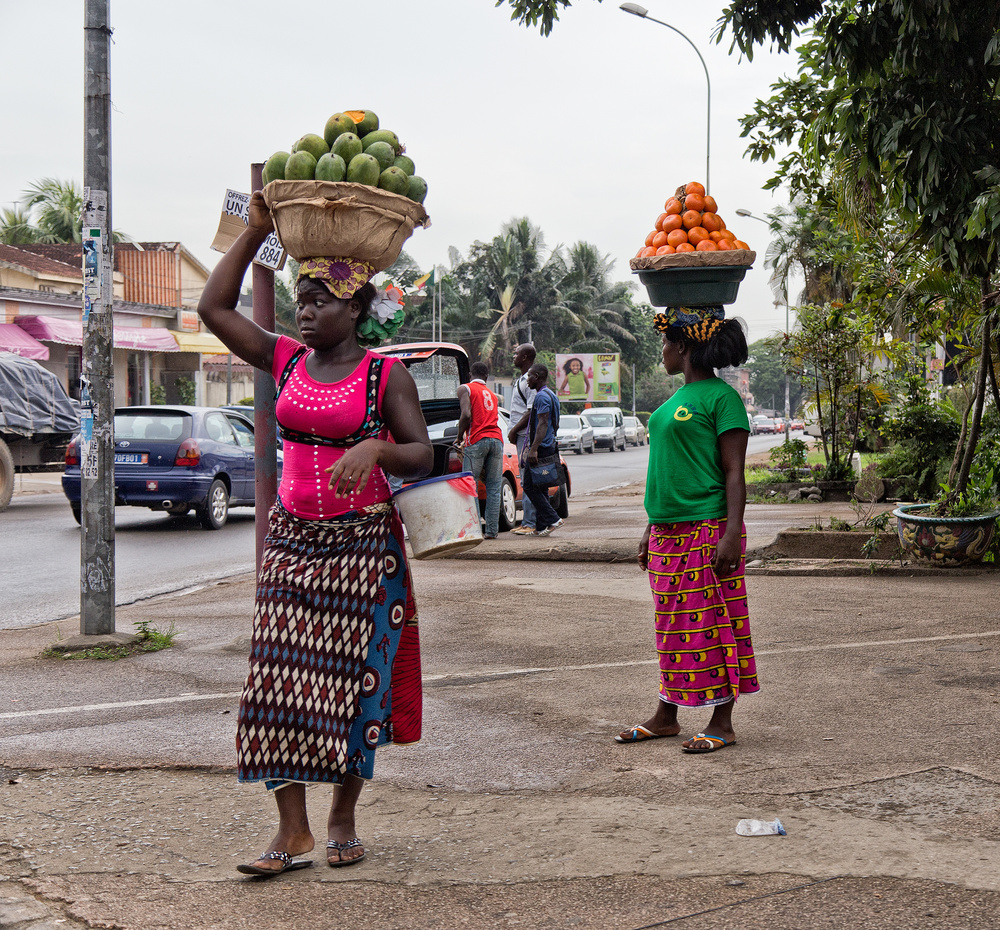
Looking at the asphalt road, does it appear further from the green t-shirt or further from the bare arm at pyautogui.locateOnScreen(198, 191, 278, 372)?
the green t-shirt

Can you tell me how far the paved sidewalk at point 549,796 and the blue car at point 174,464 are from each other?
7.04m

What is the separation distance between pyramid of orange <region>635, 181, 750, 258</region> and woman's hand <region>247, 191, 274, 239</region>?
5.63 ft

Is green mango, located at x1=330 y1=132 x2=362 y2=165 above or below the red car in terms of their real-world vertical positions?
above

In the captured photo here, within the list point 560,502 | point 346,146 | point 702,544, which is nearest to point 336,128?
point 346,146

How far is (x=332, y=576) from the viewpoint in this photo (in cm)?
322

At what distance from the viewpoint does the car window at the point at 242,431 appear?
577 inches

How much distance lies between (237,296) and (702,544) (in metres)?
2.01

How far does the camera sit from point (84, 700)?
Answer: 523cm

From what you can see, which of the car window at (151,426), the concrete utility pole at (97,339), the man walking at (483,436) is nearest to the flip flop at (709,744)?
the concrete utility pole at (97,339)

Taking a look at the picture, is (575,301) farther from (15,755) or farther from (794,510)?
(15,755)

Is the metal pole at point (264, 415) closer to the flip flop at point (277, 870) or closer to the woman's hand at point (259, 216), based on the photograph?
the woman's hand at point (259, 216)

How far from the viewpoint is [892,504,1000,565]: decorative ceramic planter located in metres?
8.65

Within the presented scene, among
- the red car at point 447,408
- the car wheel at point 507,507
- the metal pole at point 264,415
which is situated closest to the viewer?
the metal pole at point 264,415

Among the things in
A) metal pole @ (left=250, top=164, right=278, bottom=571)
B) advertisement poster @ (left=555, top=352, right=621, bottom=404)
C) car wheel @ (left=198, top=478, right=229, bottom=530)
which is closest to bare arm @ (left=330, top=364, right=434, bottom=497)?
metal pole @ (left=250, top=164, right=278, bottom=571)
